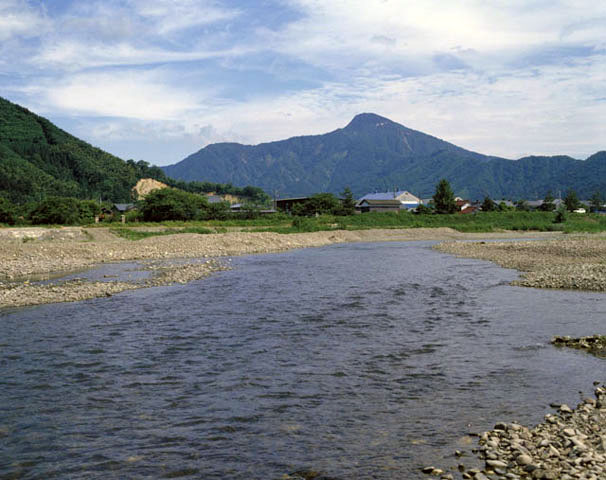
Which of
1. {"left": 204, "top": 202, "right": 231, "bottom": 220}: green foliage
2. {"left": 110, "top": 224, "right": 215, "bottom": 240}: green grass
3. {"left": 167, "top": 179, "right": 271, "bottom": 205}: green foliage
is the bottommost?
{"left": 110, "top": 224, "right": 215, "bottom": 240}: green grass

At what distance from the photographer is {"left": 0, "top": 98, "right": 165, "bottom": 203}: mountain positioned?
129 m

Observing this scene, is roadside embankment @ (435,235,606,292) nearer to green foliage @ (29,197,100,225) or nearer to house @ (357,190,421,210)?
green foliage @ (29,197,100,225)

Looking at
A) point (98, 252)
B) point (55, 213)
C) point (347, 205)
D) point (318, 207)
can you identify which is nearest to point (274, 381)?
point (98, 252)

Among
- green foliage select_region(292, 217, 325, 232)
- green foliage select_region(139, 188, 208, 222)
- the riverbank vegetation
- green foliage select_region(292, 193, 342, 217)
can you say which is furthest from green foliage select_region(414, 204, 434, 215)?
green foliage select_region(139, 188, 208, 222)

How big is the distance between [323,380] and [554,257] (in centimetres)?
3331

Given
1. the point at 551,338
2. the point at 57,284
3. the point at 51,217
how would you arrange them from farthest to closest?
1. the point at 51,217
2. the point at 57,284
3. the point at 551,338

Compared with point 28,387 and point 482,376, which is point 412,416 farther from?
point 28,387

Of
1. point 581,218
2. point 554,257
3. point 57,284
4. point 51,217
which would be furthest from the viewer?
point 581,218

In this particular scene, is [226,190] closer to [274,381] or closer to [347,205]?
[347,205]

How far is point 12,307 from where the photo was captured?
20469mm

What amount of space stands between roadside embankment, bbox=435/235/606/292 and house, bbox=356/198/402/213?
65630mm

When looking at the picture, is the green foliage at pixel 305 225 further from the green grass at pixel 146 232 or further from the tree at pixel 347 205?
the tree at pixel 347 205

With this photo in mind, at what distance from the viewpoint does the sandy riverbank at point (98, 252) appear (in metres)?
24.5

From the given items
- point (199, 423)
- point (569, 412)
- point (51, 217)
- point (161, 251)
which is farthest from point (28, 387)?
point (51, 217)
